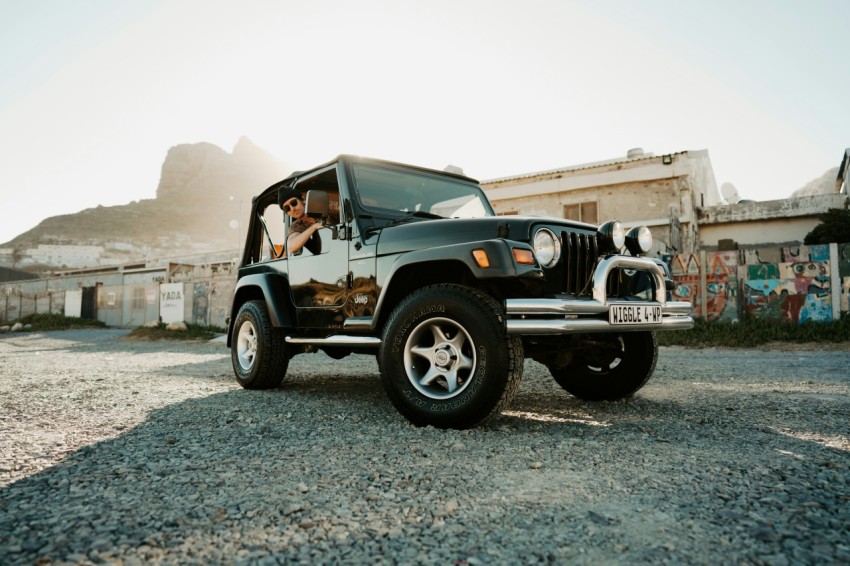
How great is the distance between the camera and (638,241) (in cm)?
380

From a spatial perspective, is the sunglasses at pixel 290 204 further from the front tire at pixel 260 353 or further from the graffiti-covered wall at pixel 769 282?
the graffiti-covered wall at pixel 769 282

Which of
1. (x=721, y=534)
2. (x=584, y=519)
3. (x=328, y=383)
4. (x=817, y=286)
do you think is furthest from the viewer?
(x=817, y=286)

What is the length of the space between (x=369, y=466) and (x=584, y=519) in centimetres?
102

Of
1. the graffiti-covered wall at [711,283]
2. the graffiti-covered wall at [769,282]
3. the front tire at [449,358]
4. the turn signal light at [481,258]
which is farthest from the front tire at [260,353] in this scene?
the graffiti-covered wall at [769,282]

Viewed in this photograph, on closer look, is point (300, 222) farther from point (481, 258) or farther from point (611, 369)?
point (611, 369)

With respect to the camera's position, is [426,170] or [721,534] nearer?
[721,534]

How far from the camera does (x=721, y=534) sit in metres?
1.72

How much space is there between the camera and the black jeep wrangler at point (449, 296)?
305 centimetres

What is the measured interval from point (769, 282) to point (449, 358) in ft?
40.7

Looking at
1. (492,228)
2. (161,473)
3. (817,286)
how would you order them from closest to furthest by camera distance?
(161,473) < (492,228) < (817,286)

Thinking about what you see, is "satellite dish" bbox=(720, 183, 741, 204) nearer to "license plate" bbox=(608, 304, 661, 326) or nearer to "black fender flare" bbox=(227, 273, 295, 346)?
"license plate" bbox=(608, 304, 661, 326)

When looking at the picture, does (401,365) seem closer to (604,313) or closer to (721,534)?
(604,313)

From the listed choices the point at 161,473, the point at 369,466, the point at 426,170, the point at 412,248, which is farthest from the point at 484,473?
the point at 426,170

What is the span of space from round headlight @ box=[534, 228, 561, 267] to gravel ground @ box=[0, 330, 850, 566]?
1.06m
